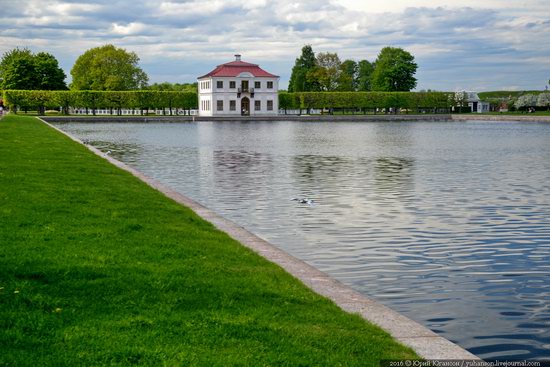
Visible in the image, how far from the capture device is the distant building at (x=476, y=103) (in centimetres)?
17250

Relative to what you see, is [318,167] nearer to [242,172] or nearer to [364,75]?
[242,172]

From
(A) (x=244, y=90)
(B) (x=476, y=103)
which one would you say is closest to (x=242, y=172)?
(A) (x=244, y=90)

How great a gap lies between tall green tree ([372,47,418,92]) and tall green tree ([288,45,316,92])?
1580cm

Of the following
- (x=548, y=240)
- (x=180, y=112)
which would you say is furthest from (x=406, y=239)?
(x=180, y=112)

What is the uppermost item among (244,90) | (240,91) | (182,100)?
(244,90)

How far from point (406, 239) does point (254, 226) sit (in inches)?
146

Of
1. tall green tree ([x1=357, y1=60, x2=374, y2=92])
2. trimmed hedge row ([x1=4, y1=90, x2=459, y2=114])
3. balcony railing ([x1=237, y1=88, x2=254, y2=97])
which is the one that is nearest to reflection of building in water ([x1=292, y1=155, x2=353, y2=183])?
balcony railing ([x1=237, y1=88, x2=254, y2=97])

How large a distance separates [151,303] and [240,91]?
12158 cm

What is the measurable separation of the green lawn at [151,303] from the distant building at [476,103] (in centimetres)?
16796

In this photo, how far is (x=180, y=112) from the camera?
479ft

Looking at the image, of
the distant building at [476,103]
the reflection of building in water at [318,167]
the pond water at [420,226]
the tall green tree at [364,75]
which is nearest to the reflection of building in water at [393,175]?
the pond water at [420,226]

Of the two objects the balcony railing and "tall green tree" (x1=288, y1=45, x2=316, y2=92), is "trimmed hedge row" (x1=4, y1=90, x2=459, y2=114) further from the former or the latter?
"tall green tree" (x1=288, y1=45, x2=316, y2=92)

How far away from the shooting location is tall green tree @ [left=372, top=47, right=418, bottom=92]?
148m

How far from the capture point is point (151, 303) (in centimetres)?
783
